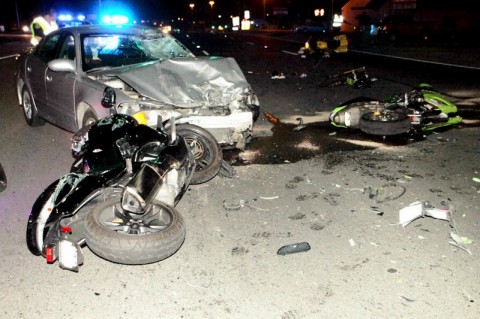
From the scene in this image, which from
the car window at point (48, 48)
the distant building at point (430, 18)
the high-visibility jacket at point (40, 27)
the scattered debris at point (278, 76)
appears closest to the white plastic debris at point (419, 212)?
the car window at point (48, 48)

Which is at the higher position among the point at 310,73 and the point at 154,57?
the point at 154,57

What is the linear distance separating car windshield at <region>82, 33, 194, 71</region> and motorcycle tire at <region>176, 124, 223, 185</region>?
188 centimetres

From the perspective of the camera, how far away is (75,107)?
6.54 m

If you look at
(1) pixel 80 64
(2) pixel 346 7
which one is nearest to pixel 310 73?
(1) pixel 80 64

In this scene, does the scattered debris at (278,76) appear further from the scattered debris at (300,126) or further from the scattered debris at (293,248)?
the scattered debris at (293,248)

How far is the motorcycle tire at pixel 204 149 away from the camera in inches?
220

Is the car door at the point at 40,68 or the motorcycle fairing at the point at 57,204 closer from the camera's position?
the motorcycle fairing at the point at 57,204

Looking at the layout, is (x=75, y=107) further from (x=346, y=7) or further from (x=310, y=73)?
(x=346, y=7)

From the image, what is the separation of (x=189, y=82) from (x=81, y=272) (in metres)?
3.17

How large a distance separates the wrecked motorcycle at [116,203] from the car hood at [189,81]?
68.6 inches

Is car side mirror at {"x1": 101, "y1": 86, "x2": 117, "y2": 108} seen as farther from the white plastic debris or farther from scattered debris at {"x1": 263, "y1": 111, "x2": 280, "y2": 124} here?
scattered debris at {"x1": 263, "y1": 111, "x2": 280, "y2": 124}

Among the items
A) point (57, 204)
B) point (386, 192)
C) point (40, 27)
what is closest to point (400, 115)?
point (386, 192)

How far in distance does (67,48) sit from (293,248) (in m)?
4.92

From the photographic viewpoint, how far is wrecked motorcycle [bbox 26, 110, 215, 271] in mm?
3402
